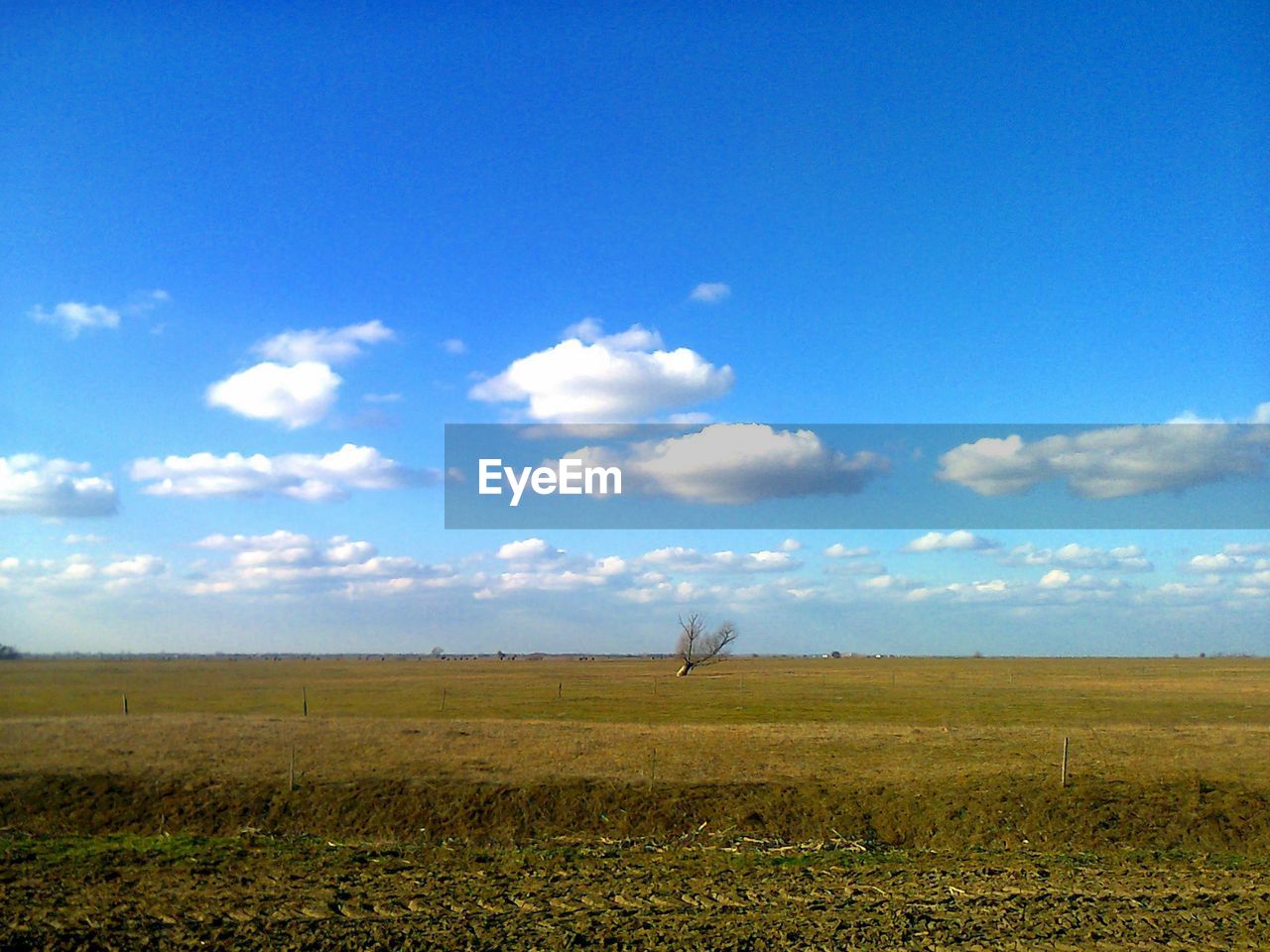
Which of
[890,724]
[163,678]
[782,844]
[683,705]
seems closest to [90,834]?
[782,844]

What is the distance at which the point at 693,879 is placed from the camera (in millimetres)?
17781

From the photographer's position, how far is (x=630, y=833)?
78.0 ft

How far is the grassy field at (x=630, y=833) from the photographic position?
14.5 metres

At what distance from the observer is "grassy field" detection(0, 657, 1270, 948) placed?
47.5ft

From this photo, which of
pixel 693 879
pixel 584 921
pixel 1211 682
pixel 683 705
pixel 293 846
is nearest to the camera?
pixel 584 921

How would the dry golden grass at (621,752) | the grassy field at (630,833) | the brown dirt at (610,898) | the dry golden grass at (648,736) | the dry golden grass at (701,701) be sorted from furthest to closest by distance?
the dry golden grass at (701,701), the dry golden grass at (648,736), the dry golden grass at (621,752), the grassy field at (630,833), the brown dirt at (610,898)

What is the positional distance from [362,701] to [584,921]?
57.0m

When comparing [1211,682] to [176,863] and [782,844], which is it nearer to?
[782,844]

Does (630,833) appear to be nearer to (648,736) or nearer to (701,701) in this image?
(648,736)

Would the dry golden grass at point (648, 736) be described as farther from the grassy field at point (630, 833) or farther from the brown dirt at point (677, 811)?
the brown dirt at point (677, 811)

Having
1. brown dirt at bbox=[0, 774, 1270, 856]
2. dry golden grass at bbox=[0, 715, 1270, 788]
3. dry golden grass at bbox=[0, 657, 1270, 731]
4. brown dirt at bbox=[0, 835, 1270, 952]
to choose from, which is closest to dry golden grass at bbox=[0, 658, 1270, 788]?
dry golden grass at bbox=[0, 715, 1270, 788]

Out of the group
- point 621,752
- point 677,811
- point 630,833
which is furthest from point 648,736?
point 630,833

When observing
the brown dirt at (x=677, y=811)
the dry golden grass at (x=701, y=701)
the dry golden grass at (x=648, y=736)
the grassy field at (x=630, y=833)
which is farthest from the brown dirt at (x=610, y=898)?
the dry golden grass at (x=701, y=701)

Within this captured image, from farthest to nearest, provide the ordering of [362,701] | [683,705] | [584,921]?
[362,701] < [683,705] < [584,921]
